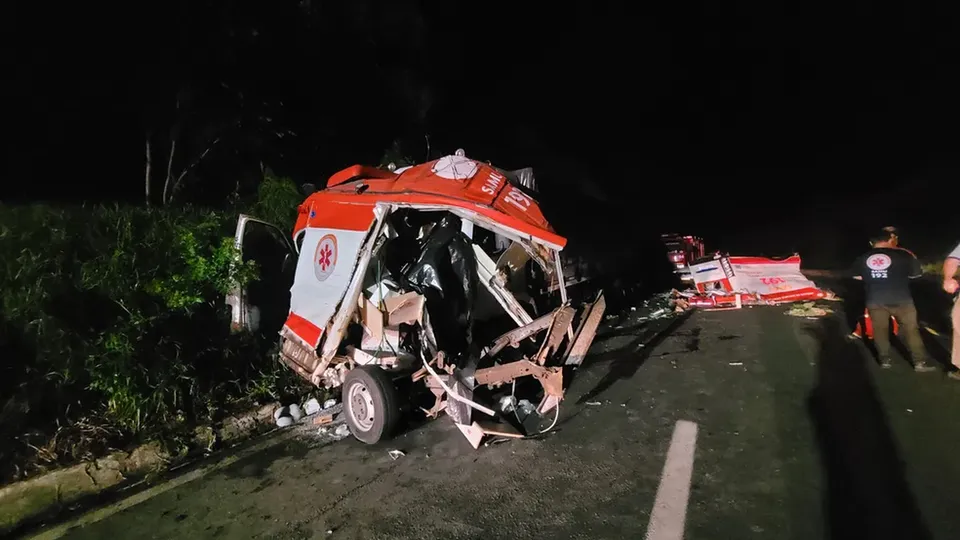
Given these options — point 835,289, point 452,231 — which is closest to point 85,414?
point 452,231

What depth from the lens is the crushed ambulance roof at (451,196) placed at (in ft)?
16.0

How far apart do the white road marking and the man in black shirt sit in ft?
9.36

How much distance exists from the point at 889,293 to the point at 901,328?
389 mm

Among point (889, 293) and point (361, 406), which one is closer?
point (361, 406)

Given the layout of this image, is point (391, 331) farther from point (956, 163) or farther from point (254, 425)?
point (956, 163)

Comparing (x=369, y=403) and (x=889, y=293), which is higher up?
(x=889, y=293)

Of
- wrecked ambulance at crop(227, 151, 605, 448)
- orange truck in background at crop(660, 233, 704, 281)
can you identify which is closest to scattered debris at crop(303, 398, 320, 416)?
wrecked ambulance at crop(227, 151, 605, 448)

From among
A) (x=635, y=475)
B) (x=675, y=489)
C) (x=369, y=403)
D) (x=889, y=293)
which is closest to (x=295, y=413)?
(x=369, y=403)

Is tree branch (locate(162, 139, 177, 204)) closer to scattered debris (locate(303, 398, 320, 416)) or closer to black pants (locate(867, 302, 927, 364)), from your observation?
scattered debris (locate(303, 398, 320, 416))

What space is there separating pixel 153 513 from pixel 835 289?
1124 centimetres

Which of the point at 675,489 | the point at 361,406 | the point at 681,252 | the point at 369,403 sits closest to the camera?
the point at 675,489

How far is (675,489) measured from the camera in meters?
4.02

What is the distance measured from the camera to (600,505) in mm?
3885

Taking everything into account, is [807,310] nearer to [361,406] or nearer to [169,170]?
[361,406]
